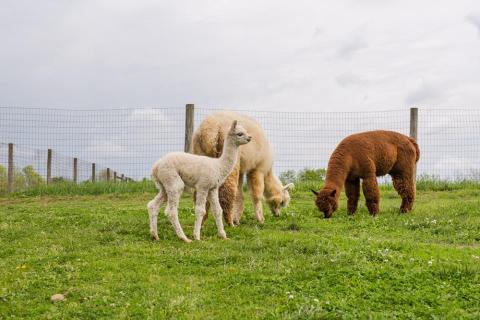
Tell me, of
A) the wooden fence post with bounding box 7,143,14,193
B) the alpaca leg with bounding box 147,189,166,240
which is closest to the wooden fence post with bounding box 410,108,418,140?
the alpaca leg with bounding box 147,189,166,240

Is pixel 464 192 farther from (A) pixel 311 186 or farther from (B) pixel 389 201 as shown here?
(A) pixel 311 186

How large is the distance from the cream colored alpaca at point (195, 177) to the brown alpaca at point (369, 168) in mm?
2788

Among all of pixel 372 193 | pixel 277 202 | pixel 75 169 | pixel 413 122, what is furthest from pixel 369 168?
pixel 75 169

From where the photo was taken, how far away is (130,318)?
17.1 ft

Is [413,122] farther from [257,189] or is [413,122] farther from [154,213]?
[154,213]

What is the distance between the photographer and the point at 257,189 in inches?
417

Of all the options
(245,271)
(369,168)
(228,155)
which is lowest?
(245,271)

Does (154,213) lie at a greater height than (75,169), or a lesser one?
greater

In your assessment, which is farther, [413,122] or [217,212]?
[413,122]

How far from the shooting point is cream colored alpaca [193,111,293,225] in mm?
9383

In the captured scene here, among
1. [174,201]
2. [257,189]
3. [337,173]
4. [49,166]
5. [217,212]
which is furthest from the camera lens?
[49,166]

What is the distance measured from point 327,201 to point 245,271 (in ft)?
15.4

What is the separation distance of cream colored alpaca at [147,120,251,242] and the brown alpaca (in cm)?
279

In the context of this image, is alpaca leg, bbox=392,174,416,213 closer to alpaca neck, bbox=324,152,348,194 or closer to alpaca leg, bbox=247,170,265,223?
alpaca neck, bbox=324,152,348,194
